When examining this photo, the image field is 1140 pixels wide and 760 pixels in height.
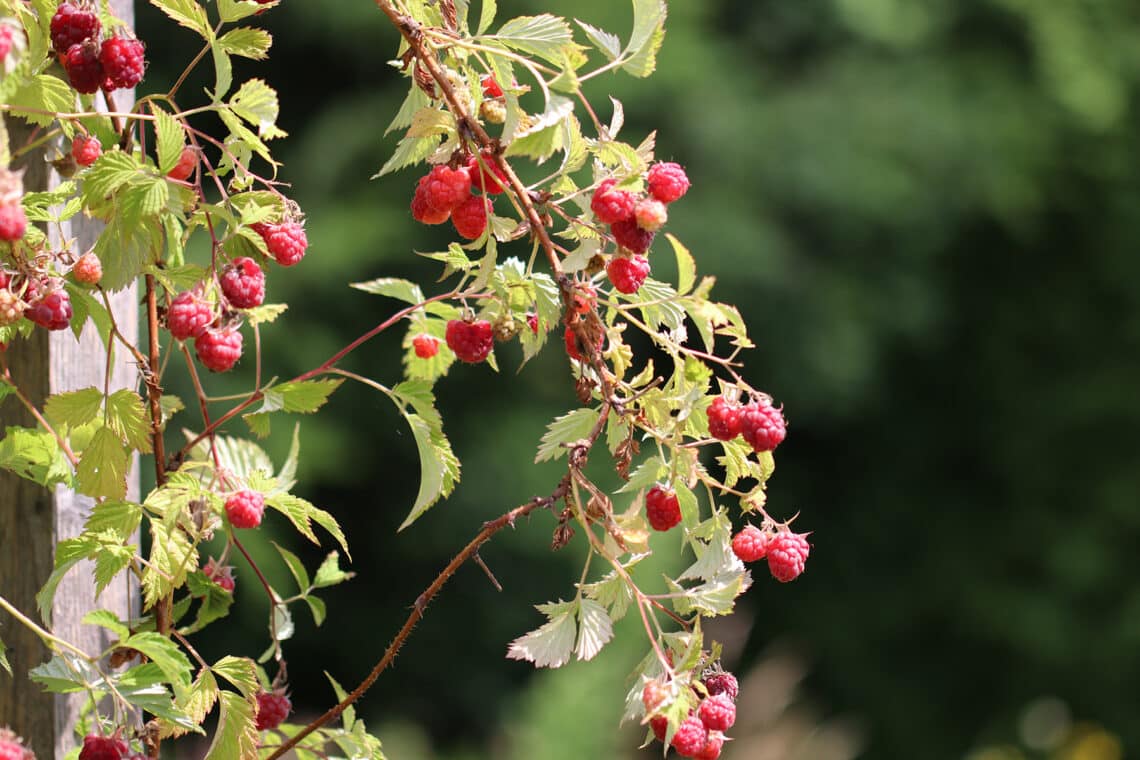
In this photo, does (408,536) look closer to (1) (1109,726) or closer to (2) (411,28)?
(1) (1109,726)

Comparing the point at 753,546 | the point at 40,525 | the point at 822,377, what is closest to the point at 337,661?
the point at 822,377

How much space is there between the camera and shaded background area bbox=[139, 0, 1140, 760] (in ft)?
11.8

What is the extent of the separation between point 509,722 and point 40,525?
2704 mm

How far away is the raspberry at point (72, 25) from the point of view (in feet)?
1.93

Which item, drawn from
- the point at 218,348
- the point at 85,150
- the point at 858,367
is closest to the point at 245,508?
the point at 218,348

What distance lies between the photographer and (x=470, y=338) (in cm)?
68

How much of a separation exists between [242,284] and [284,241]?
3 centimetres

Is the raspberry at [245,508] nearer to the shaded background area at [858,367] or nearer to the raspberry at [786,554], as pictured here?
the raspberry at [786,554]

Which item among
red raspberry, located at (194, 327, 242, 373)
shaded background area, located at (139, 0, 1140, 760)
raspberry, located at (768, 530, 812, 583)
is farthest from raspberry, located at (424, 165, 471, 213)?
shaded background area, located at (139, 0, 1140, 760)

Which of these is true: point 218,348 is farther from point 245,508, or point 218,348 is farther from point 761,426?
point 761,426

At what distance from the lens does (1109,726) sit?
13.8 feet

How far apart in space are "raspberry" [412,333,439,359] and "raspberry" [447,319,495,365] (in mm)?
70

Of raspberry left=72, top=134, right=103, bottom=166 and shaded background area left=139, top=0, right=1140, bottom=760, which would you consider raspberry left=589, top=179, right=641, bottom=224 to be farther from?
shaded background area left=139, top=0, right=1140, bottom=760

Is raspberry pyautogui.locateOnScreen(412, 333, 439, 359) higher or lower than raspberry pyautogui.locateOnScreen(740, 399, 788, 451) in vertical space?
lower
